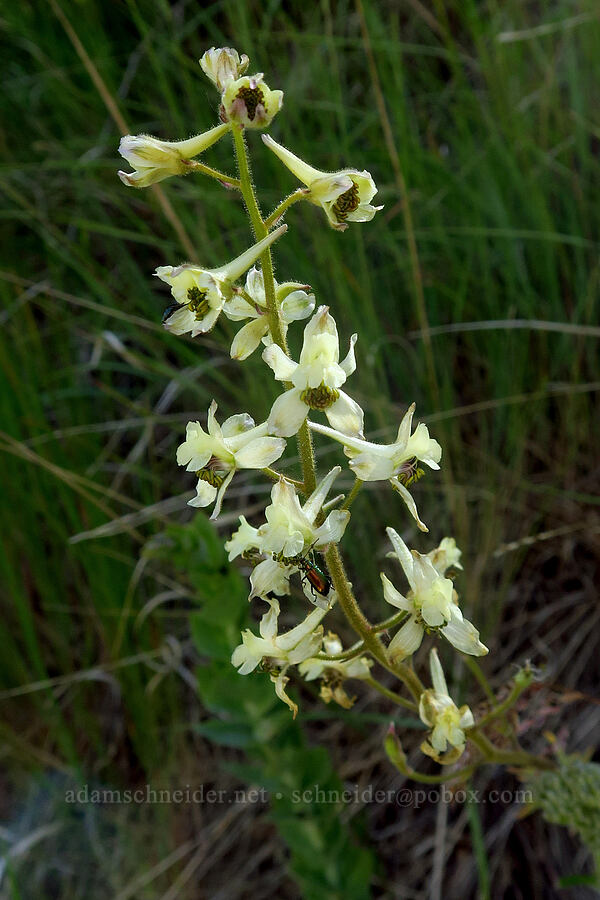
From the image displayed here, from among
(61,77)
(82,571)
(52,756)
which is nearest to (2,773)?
(52,756)

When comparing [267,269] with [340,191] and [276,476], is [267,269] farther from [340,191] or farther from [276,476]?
[276,476]

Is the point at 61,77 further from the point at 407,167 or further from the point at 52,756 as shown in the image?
the point at 52,756

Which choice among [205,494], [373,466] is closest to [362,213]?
[373,466]

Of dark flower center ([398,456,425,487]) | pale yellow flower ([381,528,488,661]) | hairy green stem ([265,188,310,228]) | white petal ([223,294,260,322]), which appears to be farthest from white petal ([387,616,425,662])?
hairy green stem ([265,188,310,228])

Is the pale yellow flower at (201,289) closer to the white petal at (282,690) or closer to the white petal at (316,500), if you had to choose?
the white petal at (316,500)

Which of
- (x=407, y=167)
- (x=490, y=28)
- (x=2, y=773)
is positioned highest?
(x=490, y=28)

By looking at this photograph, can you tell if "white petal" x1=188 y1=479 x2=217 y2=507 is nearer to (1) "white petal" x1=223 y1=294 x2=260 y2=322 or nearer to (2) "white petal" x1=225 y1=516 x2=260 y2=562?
(2) "white petal" x1=225 y1=516 x2=260 y2=562
